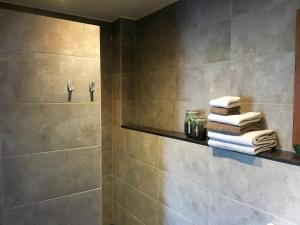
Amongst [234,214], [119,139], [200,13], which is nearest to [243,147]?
[234,214]

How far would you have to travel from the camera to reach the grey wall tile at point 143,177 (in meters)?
1.97

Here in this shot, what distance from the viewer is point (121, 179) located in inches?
95.3

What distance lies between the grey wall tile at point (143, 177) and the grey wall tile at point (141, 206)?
57 mm

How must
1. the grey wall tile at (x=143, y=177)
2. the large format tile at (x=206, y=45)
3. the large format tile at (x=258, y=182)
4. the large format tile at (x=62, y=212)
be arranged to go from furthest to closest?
the grey wall tile at (x=143, y=177), the large format tile at (x=206, y=45), the large format tile at (x=62, y=212), the large format tile at (x=258, y=182)

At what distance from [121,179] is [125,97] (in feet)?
2.67

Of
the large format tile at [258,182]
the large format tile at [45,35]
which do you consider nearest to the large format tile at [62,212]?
the large format tile at [258,182]

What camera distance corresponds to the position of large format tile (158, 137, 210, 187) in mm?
1541

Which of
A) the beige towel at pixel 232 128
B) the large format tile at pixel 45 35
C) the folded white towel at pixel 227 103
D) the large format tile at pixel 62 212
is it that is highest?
the large format tile at pixel 45 35

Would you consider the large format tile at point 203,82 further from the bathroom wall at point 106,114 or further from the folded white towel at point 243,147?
the bathroom wall at point 106,114

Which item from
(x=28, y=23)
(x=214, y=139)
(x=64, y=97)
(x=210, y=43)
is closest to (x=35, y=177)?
(x=64, y=97)

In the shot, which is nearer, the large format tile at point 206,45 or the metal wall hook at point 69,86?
the metal wall hook at point 69,86

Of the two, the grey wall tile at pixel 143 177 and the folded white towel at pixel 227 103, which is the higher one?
the folded white towel at pixel 227 103

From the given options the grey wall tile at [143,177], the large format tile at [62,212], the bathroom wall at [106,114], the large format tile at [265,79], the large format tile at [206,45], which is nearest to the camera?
the large format tile at [265,79]

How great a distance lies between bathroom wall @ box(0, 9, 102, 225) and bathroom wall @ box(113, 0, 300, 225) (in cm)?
54
